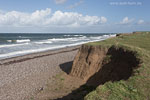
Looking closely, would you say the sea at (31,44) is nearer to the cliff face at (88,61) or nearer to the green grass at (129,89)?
the cliff face at (88,61)

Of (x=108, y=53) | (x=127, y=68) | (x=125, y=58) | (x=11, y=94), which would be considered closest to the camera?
(x=127, y=68)

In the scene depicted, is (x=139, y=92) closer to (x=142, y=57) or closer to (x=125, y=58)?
(x=142, y=57)

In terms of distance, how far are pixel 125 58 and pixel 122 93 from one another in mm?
4216

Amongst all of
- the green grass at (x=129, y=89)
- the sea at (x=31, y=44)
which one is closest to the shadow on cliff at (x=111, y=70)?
the green grass at (x=129, y=89)

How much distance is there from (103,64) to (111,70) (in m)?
0.96

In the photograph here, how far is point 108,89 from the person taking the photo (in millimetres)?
6520

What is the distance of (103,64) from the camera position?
11469mm

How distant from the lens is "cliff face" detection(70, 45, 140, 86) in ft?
31.7

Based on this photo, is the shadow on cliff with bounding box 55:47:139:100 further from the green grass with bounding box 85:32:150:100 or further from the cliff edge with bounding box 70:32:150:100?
the green grass with bounding box 85:32:150:100

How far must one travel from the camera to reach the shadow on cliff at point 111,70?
9383 mm

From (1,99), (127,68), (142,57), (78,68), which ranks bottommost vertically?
(1,99)

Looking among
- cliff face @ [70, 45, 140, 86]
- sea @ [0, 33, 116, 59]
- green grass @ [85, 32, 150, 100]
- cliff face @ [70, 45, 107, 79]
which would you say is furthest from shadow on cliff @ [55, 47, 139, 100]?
sea @ [0, 33, 116, 59]

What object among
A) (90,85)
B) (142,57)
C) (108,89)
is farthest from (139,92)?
(90,85)

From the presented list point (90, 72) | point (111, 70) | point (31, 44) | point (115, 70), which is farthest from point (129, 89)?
point (31, 44)
